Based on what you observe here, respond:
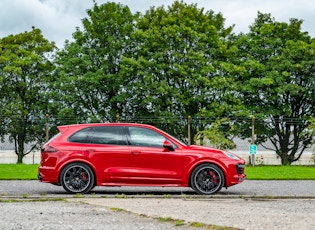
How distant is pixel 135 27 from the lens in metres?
48.4

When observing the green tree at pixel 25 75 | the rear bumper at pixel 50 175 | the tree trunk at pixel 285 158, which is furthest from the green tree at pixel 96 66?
the rear bumper at pixel 50 175

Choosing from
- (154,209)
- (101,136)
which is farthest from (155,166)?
(154,209)

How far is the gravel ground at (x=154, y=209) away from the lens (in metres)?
9.05

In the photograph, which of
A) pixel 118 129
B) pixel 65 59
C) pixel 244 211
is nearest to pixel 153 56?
pixel 65 59

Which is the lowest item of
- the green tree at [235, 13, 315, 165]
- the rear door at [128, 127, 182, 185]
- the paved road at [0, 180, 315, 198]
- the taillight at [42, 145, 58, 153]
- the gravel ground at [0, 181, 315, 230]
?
the gravel ground at [0, 181, 315, 230]

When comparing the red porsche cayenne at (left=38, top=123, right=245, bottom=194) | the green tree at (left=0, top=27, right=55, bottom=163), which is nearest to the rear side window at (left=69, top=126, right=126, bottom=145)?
the red porsche cayenne at (left=38, top=123, right=245, bottom=194)

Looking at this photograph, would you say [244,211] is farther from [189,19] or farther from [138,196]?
[189,19]

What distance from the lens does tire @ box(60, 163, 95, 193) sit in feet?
47.0

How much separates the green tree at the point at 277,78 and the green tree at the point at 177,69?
178 cm

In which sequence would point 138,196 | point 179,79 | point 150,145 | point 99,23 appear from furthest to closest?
point 99,23 → point 179,79 → point 150,145 → point 138,196

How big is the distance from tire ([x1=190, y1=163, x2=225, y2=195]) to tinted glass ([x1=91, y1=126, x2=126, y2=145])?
1699mm

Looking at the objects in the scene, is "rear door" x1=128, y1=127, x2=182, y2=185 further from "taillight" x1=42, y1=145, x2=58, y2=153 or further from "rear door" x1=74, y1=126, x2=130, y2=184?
"taillight" x1=42, y1=145, x2=58, y2=153

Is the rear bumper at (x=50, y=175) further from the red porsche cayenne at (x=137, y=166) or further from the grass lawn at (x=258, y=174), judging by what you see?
the grass lawn at (x=258, y=174)

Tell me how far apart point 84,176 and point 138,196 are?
1.42 meters
